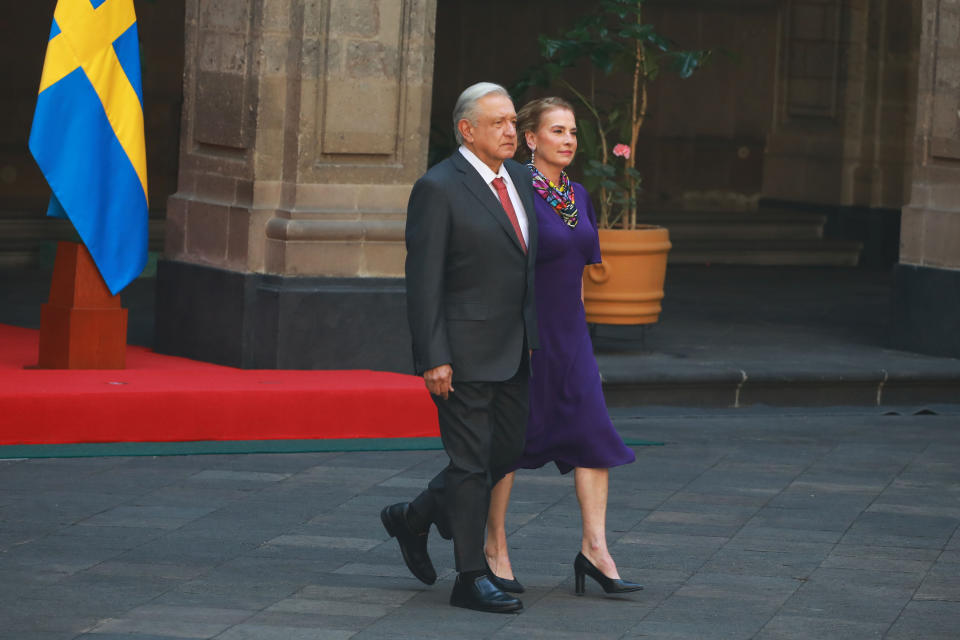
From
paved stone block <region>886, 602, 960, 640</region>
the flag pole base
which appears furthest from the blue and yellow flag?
paved stone block <region>886, 602, 960, 640</region>

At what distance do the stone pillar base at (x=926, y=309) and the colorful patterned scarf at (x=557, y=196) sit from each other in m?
6.15

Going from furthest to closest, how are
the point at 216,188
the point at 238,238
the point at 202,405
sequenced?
the point at 216,188
the point at 238,238
the point at 202,405

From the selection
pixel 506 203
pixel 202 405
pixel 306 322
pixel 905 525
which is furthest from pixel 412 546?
pixel 306 322

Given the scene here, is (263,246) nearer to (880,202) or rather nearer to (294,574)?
(294,574)

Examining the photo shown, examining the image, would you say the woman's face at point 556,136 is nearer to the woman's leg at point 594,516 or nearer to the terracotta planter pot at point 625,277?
the woman's leg at point 594,516

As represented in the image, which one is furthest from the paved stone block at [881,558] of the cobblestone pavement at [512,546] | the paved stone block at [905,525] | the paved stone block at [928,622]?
the paved stone block at [928,622]

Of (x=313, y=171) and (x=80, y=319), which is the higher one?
(x=313, y=171)

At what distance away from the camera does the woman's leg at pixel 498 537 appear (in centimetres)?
583

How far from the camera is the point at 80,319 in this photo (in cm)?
882

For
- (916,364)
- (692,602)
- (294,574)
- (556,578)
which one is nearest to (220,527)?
(294,574)

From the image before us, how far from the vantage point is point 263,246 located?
31.4ft

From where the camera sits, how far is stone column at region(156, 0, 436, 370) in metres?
9.43

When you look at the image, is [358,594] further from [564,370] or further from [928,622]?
[928,622]

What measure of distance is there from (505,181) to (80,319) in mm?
3811
